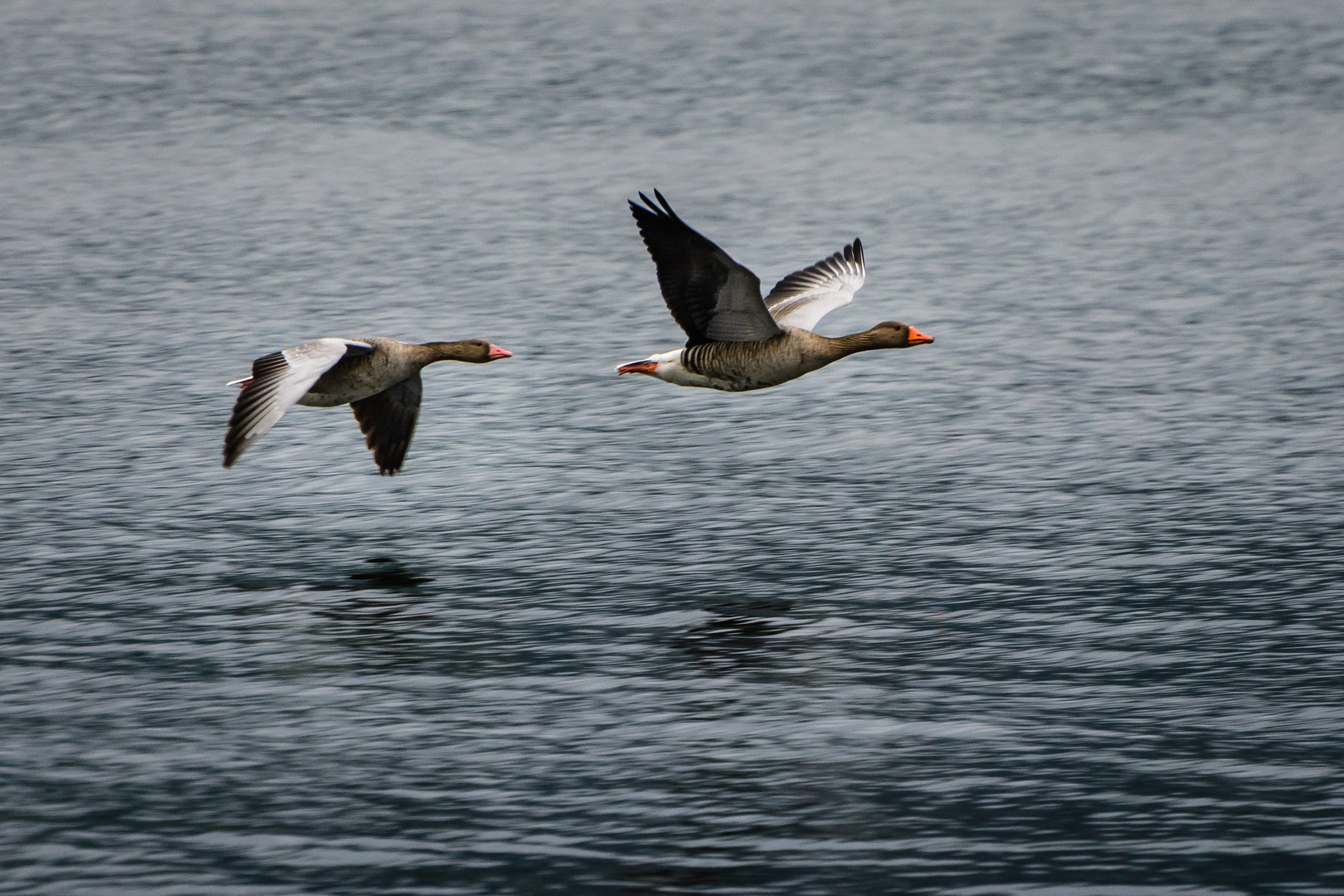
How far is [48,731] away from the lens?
16766mm

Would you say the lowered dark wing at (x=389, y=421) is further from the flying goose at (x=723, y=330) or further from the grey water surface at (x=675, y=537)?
the flying goose at (x=723, y=330)

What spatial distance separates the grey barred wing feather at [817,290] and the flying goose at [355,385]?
3663mm

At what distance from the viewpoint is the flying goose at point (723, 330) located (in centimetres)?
1975

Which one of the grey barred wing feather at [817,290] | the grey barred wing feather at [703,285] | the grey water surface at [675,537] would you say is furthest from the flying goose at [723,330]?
the grey water surface at [675,537]

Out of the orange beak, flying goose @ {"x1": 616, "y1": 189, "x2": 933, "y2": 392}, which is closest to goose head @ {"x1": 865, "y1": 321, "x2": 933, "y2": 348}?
flying goose @ {"x1": 616, "y1": 189, "x2": 933, "y2": 392}

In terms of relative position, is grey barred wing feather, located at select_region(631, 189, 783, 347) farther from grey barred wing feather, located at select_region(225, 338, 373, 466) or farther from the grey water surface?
grey barred wing feather, located at select_region(225, 338, 373, 466)

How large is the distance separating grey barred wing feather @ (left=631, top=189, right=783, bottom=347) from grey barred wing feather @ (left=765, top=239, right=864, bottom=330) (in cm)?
194

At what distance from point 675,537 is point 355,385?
396 cm

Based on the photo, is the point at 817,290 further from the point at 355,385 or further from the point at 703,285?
the point at 355,385

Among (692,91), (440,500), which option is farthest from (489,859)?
(692,91)

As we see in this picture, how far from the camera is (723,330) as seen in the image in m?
21.0

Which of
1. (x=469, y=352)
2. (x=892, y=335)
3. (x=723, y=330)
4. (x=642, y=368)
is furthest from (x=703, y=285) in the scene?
(x=469, y=352)

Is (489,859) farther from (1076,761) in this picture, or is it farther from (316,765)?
(1076,761)

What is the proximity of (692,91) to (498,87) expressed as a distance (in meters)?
5.78
